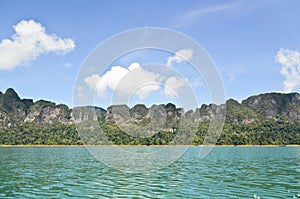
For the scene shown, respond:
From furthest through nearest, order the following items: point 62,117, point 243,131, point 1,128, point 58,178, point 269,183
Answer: point 62,117, point 1,128, point 243,131, point 58,178, point 269,183

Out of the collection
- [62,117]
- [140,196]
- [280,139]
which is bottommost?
[140,196]

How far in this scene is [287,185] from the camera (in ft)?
68.1

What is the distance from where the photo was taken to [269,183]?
21.6 metres

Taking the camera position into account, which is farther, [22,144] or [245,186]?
[22,144]

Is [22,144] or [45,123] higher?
[45,123]

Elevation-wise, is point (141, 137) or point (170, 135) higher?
point (170, 135)

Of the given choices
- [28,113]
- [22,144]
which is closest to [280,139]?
[22,144]

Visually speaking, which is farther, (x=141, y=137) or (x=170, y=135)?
(x=170, y=135)

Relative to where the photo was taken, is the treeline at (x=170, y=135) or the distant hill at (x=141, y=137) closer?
the distant hill at (x=141, y=137)

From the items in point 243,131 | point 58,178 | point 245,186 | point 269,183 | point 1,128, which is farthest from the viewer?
point 1,128

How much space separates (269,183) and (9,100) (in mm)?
197733

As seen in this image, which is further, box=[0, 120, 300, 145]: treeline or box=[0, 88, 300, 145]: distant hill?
box=[0, 120, 300, 145]: treeline

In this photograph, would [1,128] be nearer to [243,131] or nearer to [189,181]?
[243,131]

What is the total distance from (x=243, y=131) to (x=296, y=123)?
1632 inches
